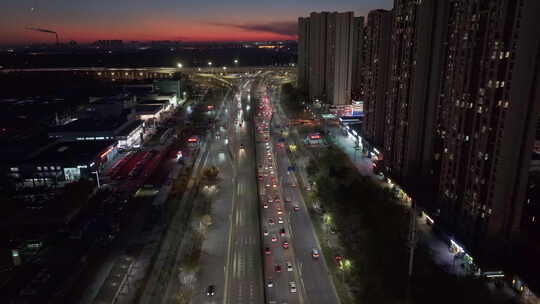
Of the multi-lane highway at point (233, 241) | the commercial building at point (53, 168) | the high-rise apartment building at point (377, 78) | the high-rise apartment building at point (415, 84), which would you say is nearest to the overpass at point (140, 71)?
the high-rise apartment building at point (377, 78)

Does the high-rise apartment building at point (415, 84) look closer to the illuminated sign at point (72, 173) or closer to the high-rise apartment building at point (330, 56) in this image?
the illuminated sign at point (72, 173)

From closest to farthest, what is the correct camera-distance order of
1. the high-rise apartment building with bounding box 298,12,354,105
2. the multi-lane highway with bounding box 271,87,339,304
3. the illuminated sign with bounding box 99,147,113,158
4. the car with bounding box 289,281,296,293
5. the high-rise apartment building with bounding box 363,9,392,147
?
the multi-lane highway with bounding box 271,87,339,304 < the car with bounding box 289,281,296,293 < the illuminated sign with bounding box 99,147,113,158 < the high-rise apartment building with bounding box 363,9,392,147 < the high-rise apartment building with bounding box 298,12,354,105

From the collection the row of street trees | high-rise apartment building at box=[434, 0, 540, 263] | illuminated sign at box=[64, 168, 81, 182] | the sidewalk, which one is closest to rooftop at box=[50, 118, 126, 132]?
illuminated sign at box=[64, 168, 81, 182]

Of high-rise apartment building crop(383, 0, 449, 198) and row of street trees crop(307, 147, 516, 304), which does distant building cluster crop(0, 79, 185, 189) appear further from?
high-rise apartment building crop(383, 0, 449, 198)

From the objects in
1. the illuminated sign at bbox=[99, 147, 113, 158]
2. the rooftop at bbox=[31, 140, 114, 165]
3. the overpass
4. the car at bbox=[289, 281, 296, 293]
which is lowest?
the car at bbox=[289, 281, 296, 293]

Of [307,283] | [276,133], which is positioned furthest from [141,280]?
[276,133]

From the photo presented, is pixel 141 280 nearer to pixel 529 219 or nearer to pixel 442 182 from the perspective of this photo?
pixel 442 182
